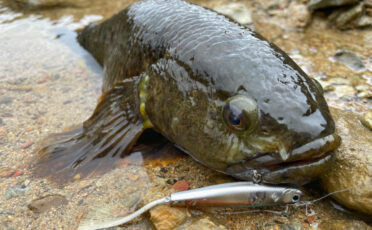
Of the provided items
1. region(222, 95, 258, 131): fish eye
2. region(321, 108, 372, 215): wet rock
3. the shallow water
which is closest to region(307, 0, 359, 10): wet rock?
the shallow water

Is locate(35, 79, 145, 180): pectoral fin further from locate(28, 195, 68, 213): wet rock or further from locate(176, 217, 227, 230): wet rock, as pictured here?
locate(176, 217, 227, 230): wet rock

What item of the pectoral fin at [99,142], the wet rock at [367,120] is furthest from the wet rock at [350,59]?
the pectoral fin at [99,142]

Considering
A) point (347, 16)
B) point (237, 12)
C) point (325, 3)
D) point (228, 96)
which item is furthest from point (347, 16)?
point (228, 96)

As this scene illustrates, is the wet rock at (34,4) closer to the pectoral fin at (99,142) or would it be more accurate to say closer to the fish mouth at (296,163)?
the pectoral fin at (99,142)

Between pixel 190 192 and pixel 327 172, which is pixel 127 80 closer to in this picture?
pixel 190 192

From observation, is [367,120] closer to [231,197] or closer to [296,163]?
[296,163]

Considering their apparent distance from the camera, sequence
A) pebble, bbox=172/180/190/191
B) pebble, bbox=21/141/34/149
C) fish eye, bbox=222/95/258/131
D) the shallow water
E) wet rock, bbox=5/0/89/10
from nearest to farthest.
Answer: fish eye, bbox=222/95/258/131
the shallow water
pebble, bbox=172/180/190/191
pebble, bbox=21/141/34/149
wet rock, bbox=5/0/89/10
